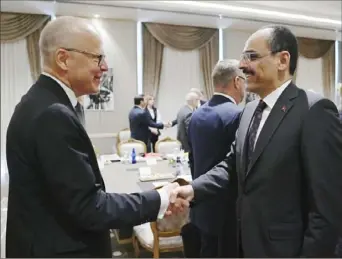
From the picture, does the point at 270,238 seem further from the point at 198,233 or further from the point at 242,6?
the point at 242,6

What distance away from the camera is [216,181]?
1.84 m

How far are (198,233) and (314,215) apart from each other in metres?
1.43

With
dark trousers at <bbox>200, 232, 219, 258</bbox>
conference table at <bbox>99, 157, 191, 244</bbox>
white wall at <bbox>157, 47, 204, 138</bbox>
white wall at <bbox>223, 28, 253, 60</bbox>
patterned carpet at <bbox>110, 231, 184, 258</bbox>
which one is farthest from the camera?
white wall at <bbox>223, 28, 253, 60</bbox>

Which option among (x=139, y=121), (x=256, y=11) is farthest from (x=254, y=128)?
(x=256, y=11)

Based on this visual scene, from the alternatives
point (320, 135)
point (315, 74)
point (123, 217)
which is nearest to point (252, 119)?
point (320, 135)

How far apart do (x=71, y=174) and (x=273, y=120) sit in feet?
2.71

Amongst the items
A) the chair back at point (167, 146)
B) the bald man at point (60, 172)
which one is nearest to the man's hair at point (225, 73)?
the bald man at point (60, 172)

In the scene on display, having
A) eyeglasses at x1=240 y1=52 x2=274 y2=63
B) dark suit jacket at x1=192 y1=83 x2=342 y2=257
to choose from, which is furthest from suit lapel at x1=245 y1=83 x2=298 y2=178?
eyeglasses at x1=240 y1=52 x2=274 y2=63

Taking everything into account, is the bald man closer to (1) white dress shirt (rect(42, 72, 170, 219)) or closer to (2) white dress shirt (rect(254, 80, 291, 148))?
(1) white dress shirt (rect(42, 72, 170, 219))

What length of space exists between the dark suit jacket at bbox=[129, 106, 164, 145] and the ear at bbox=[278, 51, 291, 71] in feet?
16.4

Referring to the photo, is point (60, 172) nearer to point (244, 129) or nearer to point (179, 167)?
point (244, 129)

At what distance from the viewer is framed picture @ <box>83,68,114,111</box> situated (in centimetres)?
765

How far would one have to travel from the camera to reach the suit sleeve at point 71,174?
1.16 meters

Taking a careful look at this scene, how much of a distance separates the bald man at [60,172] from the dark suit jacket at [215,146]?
104cm
